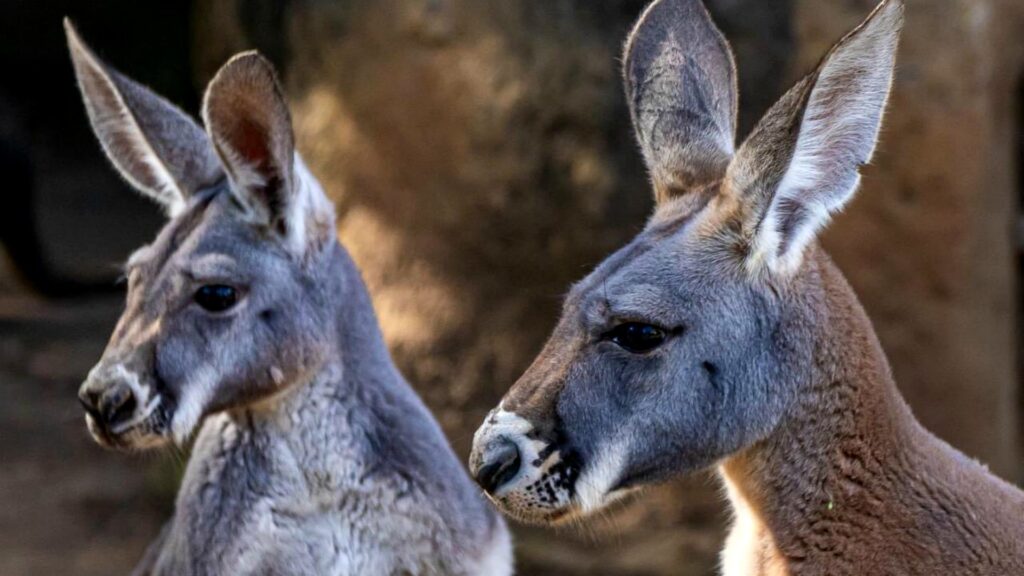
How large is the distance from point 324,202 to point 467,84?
1999 mm

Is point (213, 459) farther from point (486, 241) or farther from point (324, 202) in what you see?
point (486, 241)

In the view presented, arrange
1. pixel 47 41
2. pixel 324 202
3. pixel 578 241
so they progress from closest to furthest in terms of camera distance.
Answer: pixel 324 202 → pixel 578 241 → pixel 47 41

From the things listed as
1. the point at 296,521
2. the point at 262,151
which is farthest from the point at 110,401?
the point at 262,151

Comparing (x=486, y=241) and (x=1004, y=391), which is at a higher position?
(x=486, y=241)

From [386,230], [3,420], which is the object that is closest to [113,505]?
[3,420]

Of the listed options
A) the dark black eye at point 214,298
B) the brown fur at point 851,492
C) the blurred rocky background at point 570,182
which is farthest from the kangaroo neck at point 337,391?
the blurred rocky background at point 570,182

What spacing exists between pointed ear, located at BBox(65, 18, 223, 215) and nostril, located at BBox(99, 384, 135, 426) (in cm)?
72

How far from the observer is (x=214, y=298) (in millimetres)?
3551

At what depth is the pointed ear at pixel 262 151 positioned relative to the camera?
3.46 m

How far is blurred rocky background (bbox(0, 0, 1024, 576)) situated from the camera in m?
5.69

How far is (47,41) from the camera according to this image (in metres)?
11.6

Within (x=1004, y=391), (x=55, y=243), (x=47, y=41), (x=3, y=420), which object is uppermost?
(x=47, y=41)

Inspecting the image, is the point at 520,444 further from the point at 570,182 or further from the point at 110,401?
the point at 570,182

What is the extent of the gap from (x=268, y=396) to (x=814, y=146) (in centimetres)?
155
